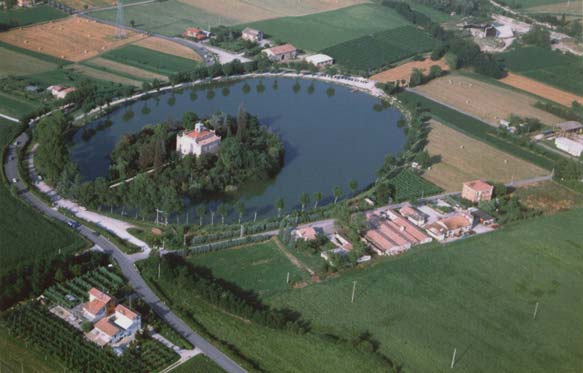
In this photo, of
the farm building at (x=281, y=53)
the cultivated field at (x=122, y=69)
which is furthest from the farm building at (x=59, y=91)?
the farm building at (x=281, y=53)

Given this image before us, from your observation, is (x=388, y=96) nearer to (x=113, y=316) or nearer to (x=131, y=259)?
(x=131, y=259)

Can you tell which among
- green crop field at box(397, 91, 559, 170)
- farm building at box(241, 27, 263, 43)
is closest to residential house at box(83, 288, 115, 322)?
green crop field at box(397, 91, 559, 170)

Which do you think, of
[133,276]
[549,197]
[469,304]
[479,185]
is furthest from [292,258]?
[549,197]

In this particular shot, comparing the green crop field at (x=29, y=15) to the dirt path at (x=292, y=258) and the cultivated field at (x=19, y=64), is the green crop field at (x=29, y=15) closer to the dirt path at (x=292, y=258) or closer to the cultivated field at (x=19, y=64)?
the cultivated field at (x=19, y=64)

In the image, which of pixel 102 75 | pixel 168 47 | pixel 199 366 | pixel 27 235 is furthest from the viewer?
pixel 168 47

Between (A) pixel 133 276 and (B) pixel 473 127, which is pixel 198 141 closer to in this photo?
(A) pixel 133 276
